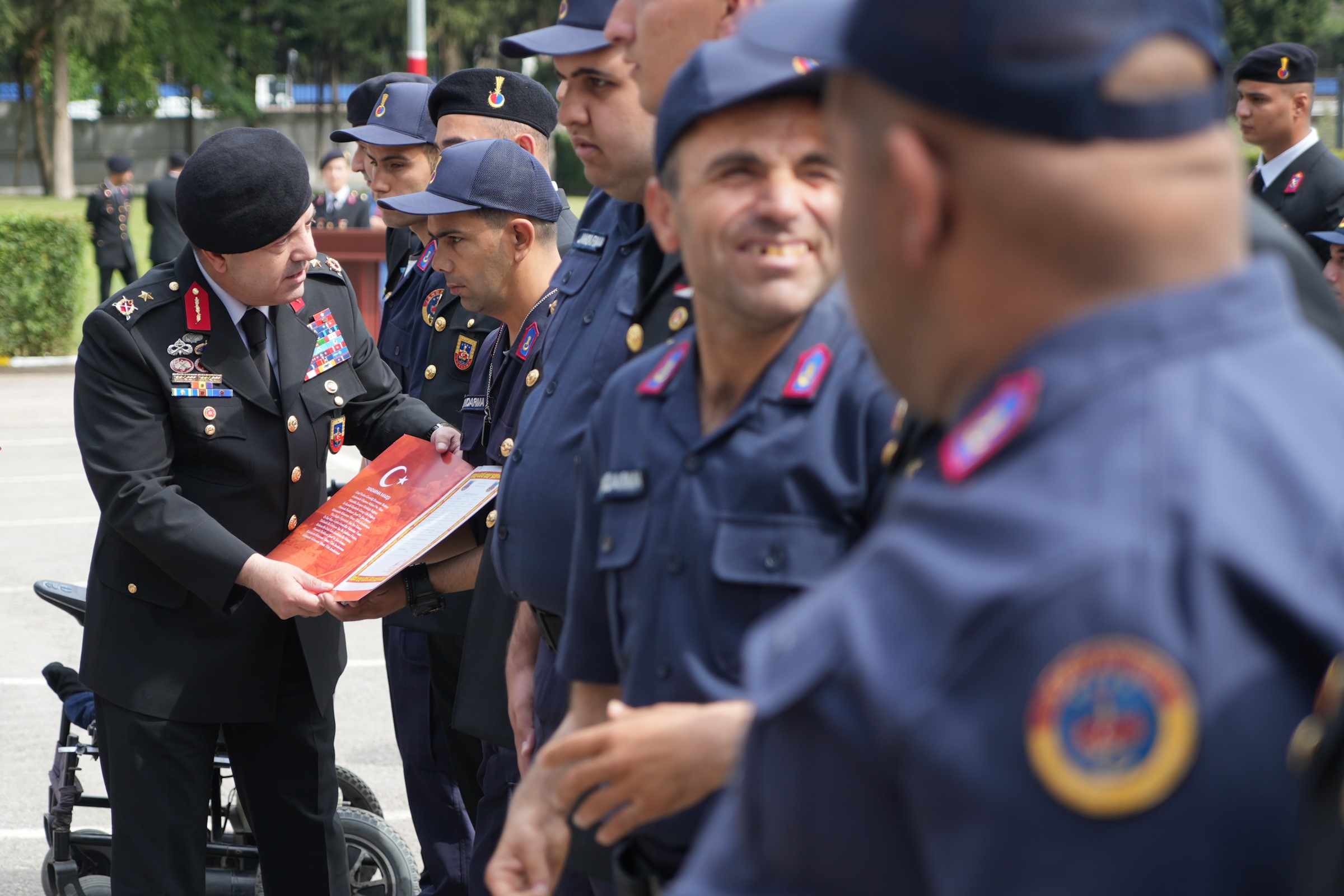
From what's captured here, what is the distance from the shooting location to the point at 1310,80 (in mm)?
8219

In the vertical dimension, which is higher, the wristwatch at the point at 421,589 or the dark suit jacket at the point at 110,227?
the wristwatch at the point at 421,589

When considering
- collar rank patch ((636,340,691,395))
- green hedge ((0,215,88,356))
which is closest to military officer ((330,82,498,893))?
collar rank patch ((636,340,691,395))

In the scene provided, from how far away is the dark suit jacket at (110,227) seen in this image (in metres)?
19.6

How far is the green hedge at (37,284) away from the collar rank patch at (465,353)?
13.2 m

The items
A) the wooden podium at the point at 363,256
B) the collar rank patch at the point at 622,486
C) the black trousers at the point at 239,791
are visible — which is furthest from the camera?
the wooden podium at the point at 363,256

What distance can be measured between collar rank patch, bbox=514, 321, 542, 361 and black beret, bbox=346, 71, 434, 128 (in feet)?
8.52

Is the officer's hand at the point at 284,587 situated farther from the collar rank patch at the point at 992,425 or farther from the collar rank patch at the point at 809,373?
the collar rank patch at the point at 992,425

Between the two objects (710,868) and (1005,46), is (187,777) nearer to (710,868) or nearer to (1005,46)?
(710,868)

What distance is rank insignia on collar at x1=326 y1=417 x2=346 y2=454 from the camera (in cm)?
377

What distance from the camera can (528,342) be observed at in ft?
11.8

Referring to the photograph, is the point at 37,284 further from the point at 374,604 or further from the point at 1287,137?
the point at 374,604

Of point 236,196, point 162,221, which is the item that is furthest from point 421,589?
point 162,221

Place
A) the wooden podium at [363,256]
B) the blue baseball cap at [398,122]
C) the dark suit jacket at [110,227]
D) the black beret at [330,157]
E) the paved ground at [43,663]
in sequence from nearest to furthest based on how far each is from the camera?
the paved ground at [43,663] → the blue baseball cap at [398,122] → the wooden podium at [363,256] → the black beret at [330,157] → the dark suit jacket at [110,227]

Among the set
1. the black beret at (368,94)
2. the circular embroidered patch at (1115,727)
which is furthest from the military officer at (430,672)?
the circular embroidered patch at (1115,727)
